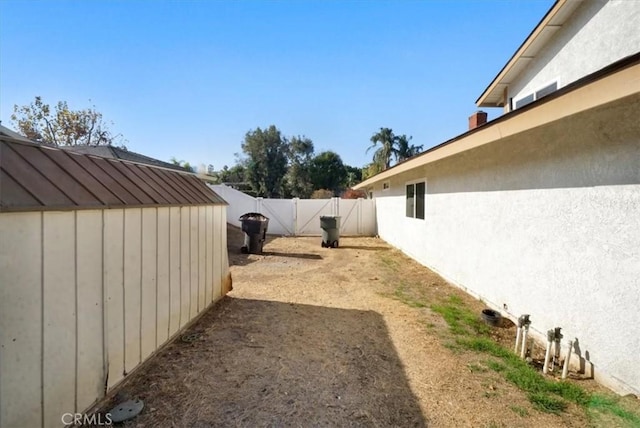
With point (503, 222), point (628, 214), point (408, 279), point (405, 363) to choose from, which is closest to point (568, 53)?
point (503, 222)

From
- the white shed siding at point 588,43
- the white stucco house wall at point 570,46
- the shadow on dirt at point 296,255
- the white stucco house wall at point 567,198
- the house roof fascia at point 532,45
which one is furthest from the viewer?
the shadow on dirt at point 296,255

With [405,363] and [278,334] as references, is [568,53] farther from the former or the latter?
[278,334]

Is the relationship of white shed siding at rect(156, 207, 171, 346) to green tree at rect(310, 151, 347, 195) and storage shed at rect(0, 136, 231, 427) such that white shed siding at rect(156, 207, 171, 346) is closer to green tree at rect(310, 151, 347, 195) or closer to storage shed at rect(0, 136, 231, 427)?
storage shed at rect(0, 136, 231, 427)

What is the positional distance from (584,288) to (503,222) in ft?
5.92

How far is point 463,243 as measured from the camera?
249 inches

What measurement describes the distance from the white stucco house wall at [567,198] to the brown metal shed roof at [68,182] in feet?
13.5

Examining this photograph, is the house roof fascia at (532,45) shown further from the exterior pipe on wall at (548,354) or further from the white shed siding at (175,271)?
the white shed siding at (175,271)

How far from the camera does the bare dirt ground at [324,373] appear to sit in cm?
255

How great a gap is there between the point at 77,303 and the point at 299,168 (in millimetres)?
31875

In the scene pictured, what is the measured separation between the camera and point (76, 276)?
7.36 ft

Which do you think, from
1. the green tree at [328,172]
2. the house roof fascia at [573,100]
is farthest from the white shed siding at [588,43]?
the green tree at [328,172]

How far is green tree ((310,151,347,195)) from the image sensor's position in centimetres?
3416

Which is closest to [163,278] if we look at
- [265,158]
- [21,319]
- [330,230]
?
[21,319]

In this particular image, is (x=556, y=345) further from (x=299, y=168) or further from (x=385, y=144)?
(x=299, y=168)
